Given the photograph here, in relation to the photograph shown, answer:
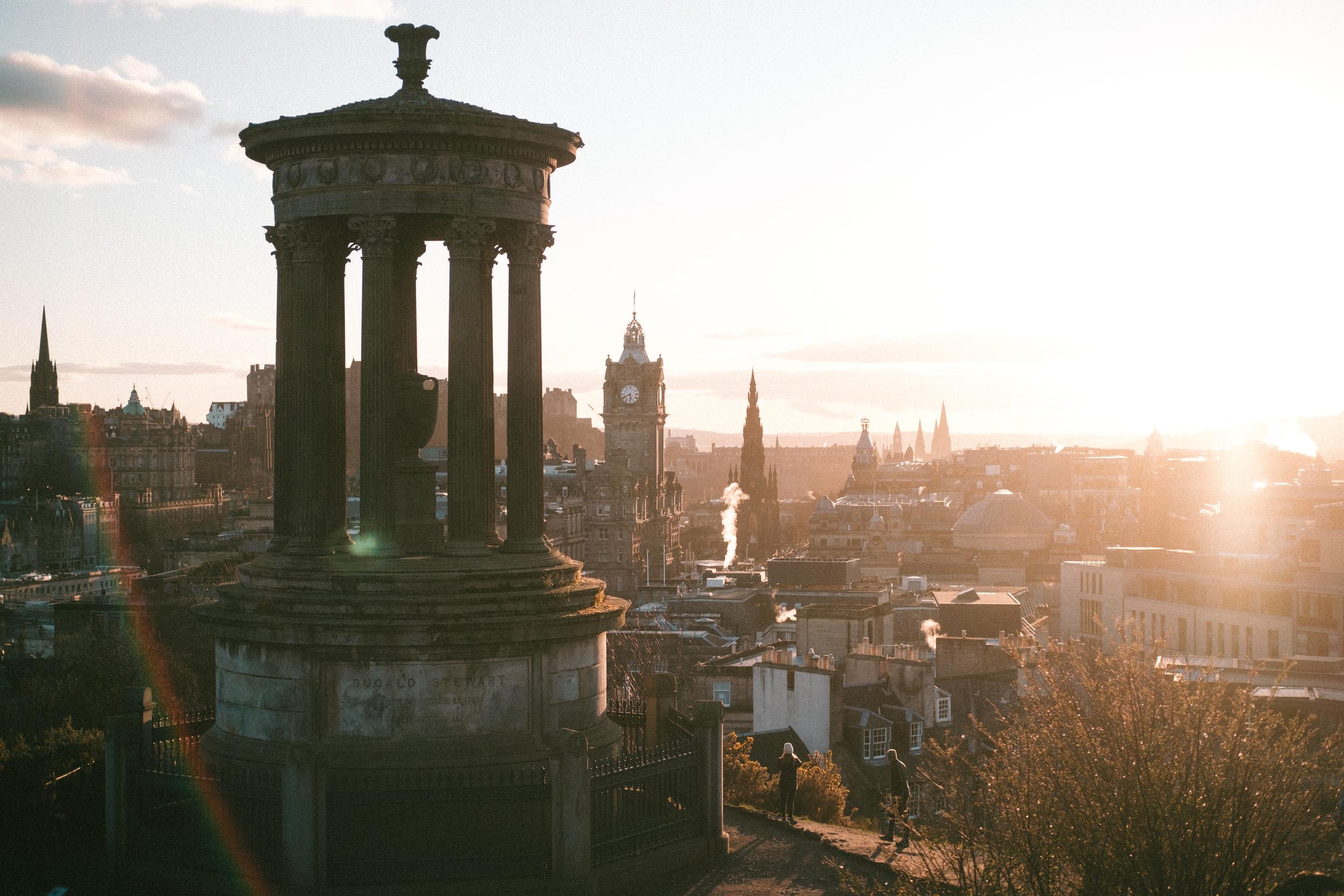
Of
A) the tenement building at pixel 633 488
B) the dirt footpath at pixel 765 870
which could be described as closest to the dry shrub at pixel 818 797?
the dirt footpath at pixel 765 870

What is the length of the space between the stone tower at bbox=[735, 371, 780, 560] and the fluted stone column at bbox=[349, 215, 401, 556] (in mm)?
151175

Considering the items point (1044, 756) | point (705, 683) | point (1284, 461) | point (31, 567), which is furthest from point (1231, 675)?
point (1284, 461)

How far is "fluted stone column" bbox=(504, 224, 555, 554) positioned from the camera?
2123cm

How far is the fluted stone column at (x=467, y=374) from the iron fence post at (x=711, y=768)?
377cm

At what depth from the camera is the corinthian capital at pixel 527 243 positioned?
21.2m

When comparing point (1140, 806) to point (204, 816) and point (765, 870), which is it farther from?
point (204, 816)

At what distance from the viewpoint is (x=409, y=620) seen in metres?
18.9

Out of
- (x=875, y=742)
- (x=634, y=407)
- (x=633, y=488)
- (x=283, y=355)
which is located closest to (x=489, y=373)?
(x=283, y=355)

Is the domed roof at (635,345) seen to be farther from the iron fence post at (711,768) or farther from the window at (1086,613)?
the iron fence post at (711,768)

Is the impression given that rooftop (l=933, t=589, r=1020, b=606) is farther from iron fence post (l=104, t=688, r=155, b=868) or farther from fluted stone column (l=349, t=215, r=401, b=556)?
iron fence post (l=104, t=688, r=155, b=868)

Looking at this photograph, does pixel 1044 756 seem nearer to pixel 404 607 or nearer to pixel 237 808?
pixel 404 607

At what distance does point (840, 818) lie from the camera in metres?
26.8

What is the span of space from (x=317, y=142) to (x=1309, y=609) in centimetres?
5541

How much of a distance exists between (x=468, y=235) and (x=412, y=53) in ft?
10.8
